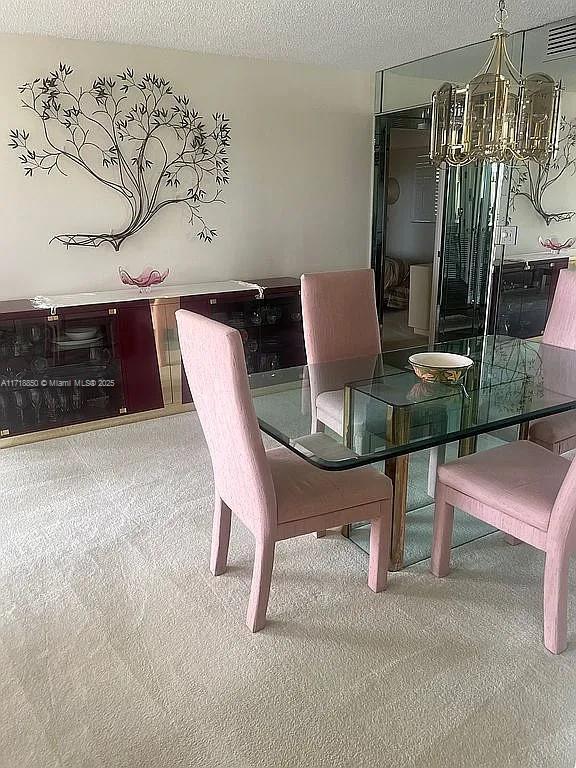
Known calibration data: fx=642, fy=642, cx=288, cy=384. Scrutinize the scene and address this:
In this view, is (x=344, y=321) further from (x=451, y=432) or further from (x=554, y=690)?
(x=554, y=690)

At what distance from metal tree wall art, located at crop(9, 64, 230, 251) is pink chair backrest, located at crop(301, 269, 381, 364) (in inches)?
63.2

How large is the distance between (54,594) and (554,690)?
175 centimetres

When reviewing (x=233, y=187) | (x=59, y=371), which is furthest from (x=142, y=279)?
(x=233, y=187)

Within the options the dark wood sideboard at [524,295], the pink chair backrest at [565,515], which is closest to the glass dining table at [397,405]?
the pink chair backrest at [565,515]

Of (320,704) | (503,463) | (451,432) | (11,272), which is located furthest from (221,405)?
(11,272)

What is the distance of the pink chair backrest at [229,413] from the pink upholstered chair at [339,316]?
1066mm

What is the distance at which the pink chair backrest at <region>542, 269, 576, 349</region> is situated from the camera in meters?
3.21

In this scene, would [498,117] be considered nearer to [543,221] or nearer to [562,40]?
[562,40]

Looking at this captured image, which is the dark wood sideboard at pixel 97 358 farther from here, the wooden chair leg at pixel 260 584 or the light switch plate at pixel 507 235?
the wooden chair leg at pixel 260 584

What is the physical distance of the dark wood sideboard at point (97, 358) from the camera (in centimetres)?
378

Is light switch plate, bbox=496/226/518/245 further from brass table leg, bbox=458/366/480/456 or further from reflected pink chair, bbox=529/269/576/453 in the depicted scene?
brass table leg, bbox=458/366/480/456

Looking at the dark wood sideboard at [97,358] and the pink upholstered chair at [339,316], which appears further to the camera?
the dark wood sideboard at [97,358]

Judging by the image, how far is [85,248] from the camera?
13.6 feet

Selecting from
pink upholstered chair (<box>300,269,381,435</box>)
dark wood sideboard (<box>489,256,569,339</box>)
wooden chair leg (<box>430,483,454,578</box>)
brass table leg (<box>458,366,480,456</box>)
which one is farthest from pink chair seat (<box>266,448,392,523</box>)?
dark wood sideboard (<box>489,256,569,339</box>)
